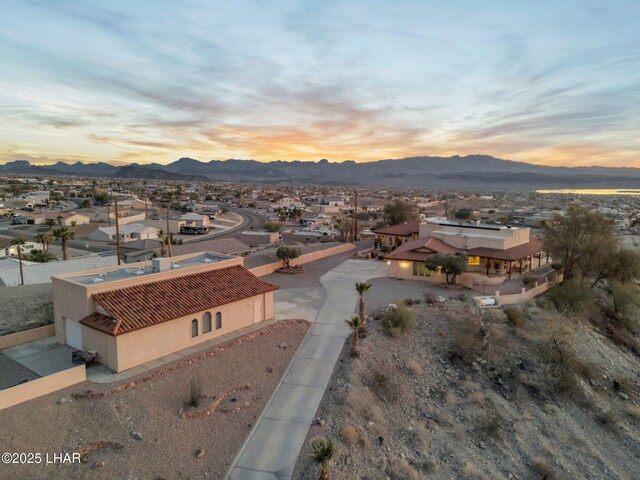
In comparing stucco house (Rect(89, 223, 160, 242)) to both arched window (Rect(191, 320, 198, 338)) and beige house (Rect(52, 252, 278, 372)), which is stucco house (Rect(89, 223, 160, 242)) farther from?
arched window (Rect(191, 320, 198, 338))

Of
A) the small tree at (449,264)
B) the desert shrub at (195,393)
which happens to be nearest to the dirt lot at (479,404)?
the small tree at (449,264)

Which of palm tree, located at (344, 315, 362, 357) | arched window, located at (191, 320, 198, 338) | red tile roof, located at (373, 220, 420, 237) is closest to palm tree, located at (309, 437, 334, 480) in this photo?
palm tree, located at (344, 315, 362, 357)

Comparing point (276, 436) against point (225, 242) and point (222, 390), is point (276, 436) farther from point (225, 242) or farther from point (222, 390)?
point (225, 242)

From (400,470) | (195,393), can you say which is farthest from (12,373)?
(400,470)

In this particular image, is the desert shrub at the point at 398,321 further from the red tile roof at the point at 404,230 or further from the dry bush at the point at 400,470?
the red tile roof at the point at 404,230

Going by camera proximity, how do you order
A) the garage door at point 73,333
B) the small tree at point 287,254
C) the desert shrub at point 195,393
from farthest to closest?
the small tree at point 287,254 → the garage door at point 73,333 → the desert shrub at point 195,393

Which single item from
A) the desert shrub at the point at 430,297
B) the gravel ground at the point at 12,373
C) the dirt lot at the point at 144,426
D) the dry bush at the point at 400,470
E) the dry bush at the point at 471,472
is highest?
the desert shrub at the point at 430,297
